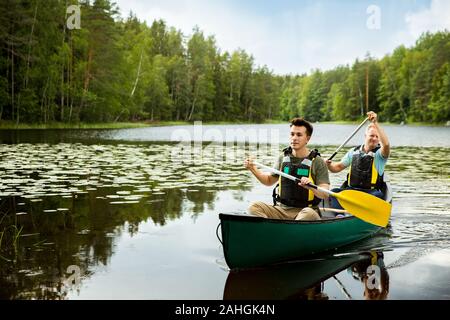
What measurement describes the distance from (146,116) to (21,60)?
2711 centimetres

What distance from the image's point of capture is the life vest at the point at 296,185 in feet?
16.3

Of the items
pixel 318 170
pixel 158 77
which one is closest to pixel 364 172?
pixel 318 170

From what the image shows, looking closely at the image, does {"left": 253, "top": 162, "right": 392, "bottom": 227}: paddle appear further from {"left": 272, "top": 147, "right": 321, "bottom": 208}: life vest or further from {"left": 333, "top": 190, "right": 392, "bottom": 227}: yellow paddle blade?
{"left": 272, "top": 147, "right": 321, "bottom": 208}: life vest

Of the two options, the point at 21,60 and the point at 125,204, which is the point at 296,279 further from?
the point at 21,60

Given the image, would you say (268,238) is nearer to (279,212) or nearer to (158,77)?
(279,212)

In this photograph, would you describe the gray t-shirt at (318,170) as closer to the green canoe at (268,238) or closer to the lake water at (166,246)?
the green canoe at (268,238)

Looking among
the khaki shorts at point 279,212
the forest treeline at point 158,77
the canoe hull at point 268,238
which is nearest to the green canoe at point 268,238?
the canoe hull at point 268,238

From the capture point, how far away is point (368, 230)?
5.99m

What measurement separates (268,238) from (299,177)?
2.64 feet

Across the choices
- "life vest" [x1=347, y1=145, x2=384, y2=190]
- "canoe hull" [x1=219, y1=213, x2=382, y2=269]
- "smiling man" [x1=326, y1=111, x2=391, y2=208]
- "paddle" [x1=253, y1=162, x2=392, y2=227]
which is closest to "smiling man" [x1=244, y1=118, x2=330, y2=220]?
"canoe hull" [x1=219, y1=213, x2=382, y2=269]

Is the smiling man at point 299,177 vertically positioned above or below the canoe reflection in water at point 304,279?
above

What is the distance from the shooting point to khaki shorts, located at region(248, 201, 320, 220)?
483 centimetres

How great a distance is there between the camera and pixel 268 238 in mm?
4480
